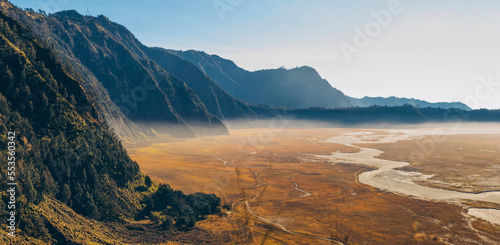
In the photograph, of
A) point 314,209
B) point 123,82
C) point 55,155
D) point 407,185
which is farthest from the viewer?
point 123,82

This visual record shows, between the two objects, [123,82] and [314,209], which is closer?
[314,209]

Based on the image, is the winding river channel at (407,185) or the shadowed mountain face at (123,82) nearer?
the winding river channel at (407,185)

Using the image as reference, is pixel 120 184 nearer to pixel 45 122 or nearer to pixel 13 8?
pixel 45 122

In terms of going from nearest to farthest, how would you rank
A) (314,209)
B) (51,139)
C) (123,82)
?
(51,139)
(314,209)
(123,82)

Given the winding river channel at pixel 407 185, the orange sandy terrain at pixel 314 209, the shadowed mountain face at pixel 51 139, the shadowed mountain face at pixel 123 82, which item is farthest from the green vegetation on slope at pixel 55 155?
the shadowed mountain face at pixel 123 82

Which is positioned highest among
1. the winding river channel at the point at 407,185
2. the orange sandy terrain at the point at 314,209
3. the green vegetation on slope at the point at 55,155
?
the green vegetation on slope at the point at 55,155

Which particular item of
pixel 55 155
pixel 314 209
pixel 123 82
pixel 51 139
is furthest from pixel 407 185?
pixel 123 82

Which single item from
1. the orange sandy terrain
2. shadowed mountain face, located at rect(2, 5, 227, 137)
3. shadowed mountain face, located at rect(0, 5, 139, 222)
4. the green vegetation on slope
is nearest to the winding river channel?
the orange sandy terrain

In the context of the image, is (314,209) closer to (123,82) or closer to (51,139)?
(51,139)

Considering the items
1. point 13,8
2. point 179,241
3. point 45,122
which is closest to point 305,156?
point 179,241

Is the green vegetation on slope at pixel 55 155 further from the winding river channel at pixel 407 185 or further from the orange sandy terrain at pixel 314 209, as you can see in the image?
the winding river channel at pixel 407 185
